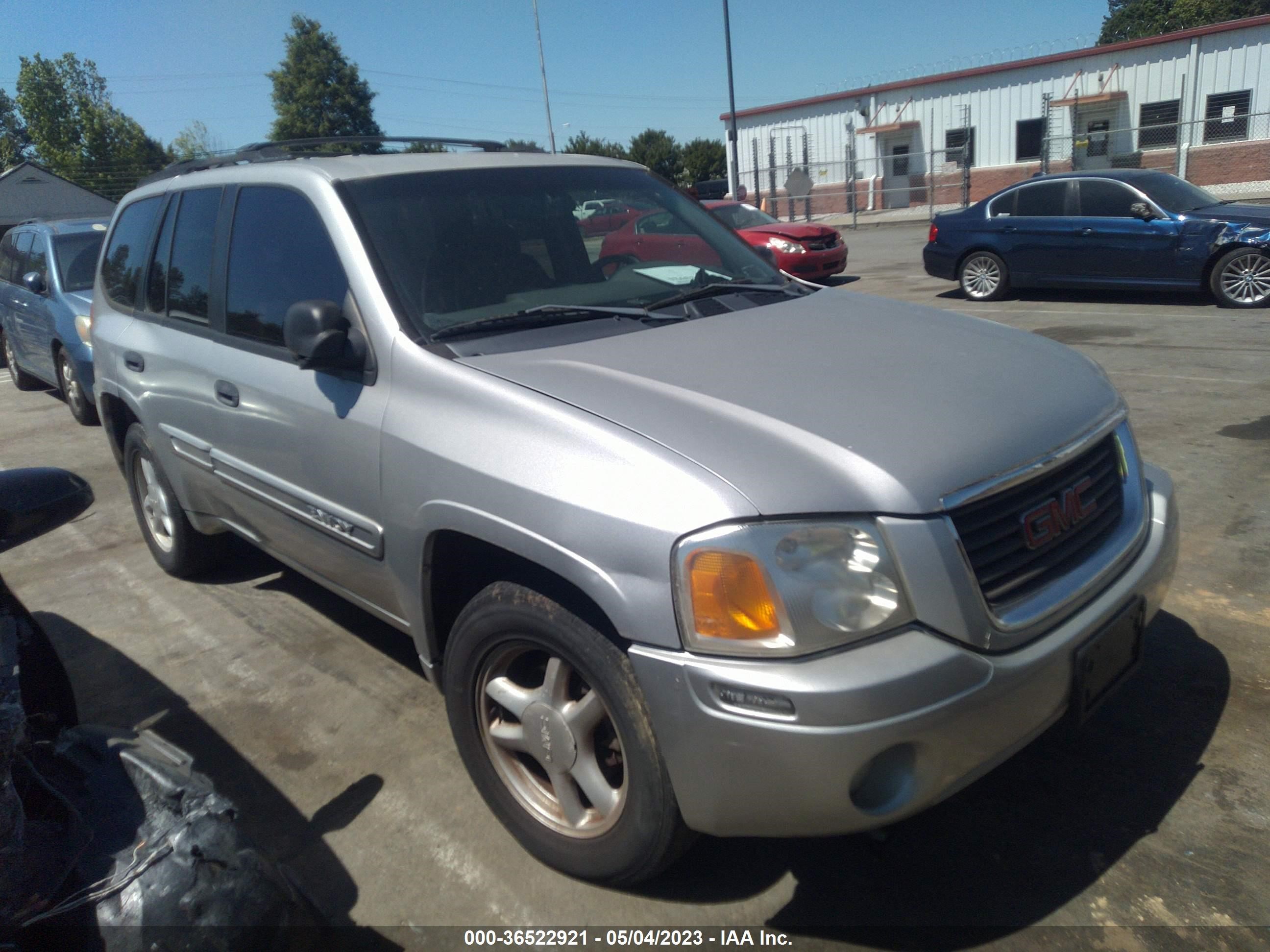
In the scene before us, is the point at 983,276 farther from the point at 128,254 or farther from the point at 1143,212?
the point at 128,254

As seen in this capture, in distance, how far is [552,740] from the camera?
2395 mm

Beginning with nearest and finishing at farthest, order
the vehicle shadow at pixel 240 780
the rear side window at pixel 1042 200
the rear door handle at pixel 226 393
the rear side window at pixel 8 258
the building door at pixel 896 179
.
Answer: the vehicle shadow at pixel 240 780, the rear door handle at pixel 226 393, the rear side window at pixel 8 258, the rear side window at pixel 1042 200, the building door at pixel 896 179

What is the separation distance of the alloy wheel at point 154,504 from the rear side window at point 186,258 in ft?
2.67

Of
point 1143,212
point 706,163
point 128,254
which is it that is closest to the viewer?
point 128,254

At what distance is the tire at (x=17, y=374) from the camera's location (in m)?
10.6

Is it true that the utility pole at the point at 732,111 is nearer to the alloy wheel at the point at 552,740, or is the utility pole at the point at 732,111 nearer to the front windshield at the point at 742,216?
the front windshield at the point at 742,216

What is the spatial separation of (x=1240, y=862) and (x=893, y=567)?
130 cm

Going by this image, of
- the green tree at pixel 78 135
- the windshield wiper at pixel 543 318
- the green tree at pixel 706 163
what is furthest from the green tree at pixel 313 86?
the windshield wiper at pixel 543 318

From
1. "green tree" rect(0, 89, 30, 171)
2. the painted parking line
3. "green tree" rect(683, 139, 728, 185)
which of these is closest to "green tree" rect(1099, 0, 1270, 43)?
"green tree" rect(683, 139, 728, 185)

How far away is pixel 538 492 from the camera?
7.23 ft

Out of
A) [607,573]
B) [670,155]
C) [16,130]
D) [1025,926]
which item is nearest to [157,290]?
[607,573]

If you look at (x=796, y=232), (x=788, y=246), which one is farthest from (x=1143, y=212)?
(x=796, y=232)

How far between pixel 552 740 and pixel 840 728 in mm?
817

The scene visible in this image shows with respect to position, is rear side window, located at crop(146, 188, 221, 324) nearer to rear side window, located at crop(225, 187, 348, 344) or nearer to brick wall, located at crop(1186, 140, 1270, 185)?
rear side window, located at crop(225, 187, 348, 344)
